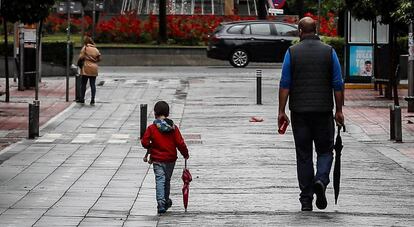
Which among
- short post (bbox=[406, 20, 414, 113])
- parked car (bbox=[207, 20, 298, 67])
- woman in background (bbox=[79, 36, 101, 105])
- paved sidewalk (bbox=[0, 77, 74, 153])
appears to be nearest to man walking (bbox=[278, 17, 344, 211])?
paved sidewalk (bbox=[0, 77, 74, 153])

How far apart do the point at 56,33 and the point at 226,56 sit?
13.2 meters

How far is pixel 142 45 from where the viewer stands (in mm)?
45500

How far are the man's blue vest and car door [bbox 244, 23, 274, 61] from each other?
29243mm

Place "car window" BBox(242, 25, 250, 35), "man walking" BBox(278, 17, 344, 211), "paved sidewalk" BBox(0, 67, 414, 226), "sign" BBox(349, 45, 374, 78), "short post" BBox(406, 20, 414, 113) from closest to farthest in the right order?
1. "paved sidewalk" BBox(0, 67, 414, 226)
2. "man walking" BBox(278, 17, 344, 211)
3. "short post" BBox(406, 20, 414, 113)
4. "sign" BBox(349, 45, 374, 78)
5. "car window" BBox(242, 25, 250, 35)

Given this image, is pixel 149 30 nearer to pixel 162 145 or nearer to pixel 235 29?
pixel 235 29

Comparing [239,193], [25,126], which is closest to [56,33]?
[25,126]

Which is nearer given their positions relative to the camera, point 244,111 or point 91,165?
point 91,165

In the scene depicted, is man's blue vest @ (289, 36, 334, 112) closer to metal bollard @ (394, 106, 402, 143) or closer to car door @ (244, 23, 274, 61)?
metal bollard @ (394, 106, 402, 143)

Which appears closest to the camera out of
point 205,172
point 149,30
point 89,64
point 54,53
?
point 205,172

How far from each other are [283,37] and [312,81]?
2968cm

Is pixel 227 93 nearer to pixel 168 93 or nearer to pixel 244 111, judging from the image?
pixel 168 93

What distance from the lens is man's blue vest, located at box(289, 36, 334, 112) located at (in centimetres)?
1194

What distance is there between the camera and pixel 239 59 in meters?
41.6

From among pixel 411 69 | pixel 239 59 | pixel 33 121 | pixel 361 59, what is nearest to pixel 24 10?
pixel 33 121
